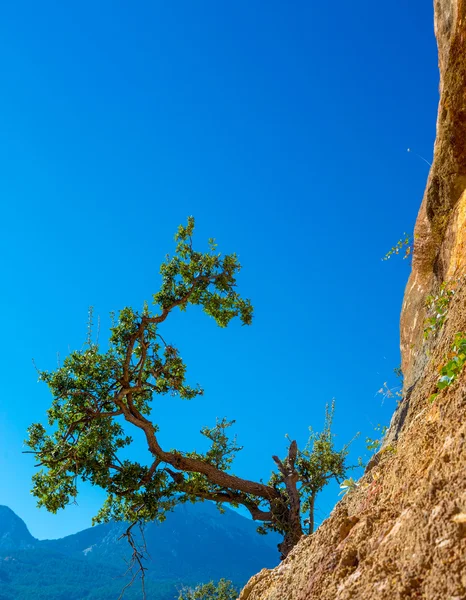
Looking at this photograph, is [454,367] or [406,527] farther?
[454,367]

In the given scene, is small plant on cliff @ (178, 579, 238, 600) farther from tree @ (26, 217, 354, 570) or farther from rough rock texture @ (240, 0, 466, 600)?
rough rock texture @ (240, 0, 466, 600)

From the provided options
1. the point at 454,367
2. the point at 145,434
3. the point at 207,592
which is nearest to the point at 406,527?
the point at 454,367

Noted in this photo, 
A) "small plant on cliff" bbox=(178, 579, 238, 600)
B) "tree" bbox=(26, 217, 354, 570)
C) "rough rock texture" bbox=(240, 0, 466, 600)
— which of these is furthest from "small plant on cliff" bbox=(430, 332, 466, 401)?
"small plant on cliff" bbox=(178, 579, 238, 600)

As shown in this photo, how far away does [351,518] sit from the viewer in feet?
15.1

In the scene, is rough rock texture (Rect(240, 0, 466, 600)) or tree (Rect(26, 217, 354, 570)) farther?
tree (Rect(26, 217, 354, 570))

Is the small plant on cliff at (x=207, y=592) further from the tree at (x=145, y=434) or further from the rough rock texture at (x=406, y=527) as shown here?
the rough rock texture at (x=406, y=527)

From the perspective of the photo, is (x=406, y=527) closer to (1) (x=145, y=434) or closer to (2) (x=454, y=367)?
(2) (x=454, y=367)

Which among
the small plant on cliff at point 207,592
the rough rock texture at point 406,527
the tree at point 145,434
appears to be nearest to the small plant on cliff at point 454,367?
the rough rock texture at point 406,527

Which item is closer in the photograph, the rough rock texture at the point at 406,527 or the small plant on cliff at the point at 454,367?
the rough rock texture at the point at 406,527

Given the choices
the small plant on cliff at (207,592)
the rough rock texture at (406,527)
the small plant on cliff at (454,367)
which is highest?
the small plant on cliff at (207,592)

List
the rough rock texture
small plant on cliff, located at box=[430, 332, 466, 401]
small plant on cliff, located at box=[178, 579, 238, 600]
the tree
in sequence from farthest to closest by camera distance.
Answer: small plant on cliff, located at box=[178, 579, 238, 600] < the tree < small plant on cliff, located at box=[430, 332, 466, 401] < the rough rock texture

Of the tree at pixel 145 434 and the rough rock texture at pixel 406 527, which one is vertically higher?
the tree at pixel 145 434

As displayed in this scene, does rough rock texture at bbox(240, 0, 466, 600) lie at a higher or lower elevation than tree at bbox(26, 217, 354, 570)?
lower

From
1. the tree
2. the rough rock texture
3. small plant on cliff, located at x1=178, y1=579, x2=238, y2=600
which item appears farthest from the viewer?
small plant on cliff, located at x1=178, y1=579, x2=238, y2=600
